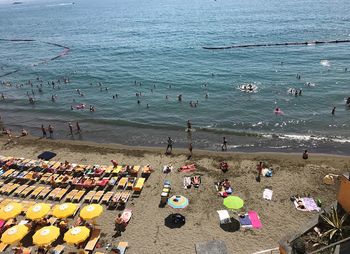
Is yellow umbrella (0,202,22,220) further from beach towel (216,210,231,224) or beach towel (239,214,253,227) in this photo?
beach towel (239,214,253,227)

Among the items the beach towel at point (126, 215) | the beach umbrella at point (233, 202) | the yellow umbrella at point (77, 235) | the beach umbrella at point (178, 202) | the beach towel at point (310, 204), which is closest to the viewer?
the yellow umbrella at point (77, 235)

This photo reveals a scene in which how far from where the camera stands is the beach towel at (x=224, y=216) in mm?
22484

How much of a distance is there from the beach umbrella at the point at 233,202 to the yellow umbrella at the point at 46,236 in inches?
446

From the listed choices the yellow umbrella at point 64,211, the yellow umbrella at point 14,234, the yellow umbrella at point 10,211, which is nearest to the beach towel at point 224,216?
the yellow umbrella at point 64,211

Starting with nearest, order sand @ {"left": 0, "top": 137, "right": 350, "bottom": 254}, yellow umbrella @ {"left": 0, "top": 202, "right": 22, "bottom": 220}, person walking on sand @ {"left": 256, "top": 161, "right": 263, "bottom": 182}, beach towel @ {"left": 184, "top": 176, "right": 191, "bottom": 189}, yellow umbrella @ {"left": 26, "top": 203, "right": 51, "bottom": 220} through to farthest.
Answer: sand @ {"left": 0, "top": 137, "right": 350, "bottom": 254}, yellow umbrella @ {"left": 26, "top": 203, "right": 51, "bottom": 220}, yellow umbrella @ {"left": 0, "top": 202, "right": 22, "bottom": 220}, beach towel @ {"left": 184, "top": 176, "right": 191, "bottom": 189}, person walking on sand @ {"left": 256, "top": 161, "right": 263, "bottom": 182}

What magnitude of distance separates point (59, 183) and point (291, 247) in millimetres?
20089

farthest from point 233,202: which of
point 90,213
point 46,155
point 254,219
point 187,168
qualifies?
point 46,155

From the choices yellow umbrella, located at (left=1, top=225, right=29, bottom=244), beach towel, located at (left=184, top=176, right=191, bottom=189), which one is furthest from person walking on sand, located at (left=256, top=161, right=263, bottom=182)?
yellow umbrella, located at (left=1, top=225, right=29, bottom=244)

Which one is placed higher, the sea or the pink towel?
the pink towel

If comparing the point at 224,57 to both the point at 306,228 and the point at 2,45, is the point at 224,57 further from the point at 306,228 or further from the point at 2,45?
the point at 2,45

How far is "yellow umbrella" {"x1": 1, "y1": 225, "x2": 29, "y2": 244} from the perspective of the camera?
1978cm

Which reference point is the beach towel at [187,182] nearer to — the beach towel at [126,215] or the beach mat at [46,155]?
the beach towel at [126,215]

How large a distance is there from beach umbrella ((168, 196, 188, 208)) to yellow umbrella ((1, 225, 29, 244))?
9.74m

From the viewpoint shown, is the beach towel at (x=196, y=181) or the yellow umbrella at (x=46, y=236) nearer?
the yellow umbrella at (x=46, y=236)
